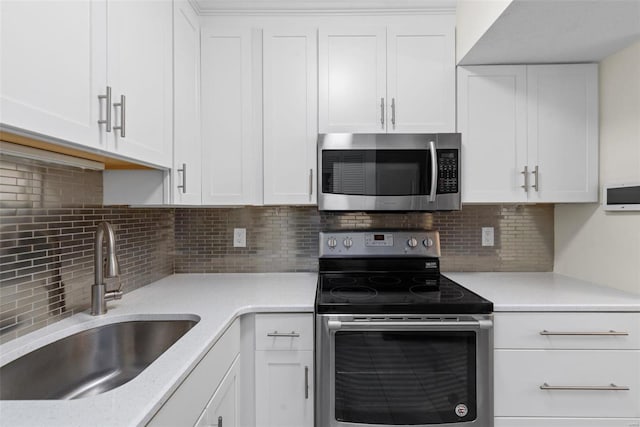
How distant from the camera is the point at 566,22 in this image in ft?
5.07

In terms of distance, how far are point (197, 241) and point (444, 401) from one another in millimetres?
1622

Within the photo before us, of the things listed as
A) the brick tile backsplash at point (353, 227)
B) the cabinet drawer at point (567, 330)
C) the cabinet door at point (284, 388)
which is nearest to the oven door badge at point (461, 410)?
the cabinet drawer at point (567, 330)

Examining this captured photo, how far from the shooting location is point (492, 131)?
1.94 metres

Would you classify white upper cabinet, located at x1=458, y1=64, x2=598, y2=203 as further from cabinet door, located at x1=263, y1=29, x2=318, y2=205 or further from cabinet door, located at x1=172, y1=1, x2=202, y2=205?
cabinet door, located at x1=172, y1=1, x2=202, y2=205

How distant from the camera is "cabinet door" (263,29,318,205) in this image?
1.93 meters

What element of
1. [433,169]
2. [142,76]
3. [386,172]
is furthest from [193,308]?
[433,169]

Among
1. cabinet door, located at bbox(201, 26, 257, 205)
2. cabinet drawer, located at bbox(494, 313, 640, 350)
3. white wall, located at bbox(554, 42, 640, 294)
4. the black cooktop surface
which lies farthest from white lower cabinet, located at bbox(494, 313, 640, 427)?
cabinet door, located at bbox(201, 26, 257, 205)

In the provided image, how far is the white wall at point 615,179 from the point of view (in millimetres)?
1721

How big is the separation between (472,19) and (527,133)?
66 centimetres

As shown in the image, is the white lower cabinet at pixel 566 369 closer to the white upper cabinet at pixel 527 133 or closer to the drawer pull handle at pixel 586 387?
the drawer pull handle at pixel 586 387

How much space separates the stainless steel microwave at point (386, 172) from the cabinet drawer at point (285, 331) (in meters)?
0.58

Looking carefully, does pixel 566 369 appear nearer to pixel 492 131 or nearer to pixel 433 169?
pixel 433 169

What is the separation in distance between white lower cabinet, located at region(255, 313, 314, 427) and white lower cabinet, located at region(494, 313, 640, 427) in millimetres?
826

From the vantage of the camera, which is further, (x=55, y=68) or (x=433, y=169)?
(x=433, y=169)
